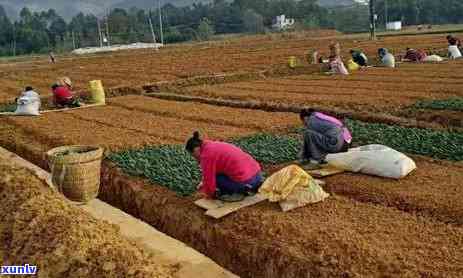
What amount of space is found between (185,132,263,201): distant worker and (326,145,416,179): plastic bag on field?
1657mm

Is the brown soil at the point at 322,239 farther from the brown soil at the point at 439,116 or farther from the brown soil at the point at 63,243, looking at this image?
the brown soil at the point at 439,116

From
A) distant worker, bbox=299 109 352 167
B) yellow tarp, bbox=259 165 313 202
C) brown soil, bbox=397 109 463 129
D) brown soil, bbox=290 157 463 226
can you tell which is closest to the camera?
brown soil, bbox=290 157 463 226

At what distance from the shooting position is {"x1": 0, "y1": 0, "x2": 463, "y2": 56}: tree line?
8331 centimetres

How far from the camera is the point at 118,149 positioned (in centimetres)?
1074

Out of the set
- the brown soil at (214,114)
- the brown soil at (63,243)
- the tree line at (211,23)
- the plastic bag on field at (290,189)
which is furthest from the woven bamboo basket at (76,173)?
the tree line at (211,23)

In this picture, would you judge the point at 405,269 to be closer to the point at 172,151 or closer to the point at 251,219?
the point at 251,219

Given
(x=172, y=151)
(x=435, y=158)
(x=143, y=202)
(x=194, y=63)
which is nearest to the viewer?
(x=143, y=202)

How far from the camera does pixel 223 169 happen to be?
6.96m

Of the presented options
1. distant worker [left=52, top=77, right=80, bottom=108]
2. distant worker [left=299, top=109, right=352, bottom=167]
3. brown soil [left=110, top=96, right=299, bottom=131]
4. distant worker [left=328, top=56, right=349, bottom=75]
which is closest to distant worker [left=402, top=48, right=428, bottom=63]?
distant worker [left=328, top=56, right=349, bottom=75]

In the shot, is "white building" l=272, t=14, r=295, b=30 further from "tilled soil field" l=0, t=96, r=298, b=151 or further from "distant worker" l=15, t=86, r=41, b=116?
"distant worker" l=15, t=86, r=41, b=116

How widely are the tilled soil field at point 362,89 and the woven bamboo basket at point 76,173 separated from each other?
25.8 feet

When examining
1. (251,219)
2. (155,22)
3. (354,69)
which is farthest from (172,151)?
(155,22)

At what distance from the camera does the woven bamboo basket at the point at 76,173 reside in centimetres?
802

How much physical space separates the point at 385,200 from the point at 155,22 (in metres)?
119
